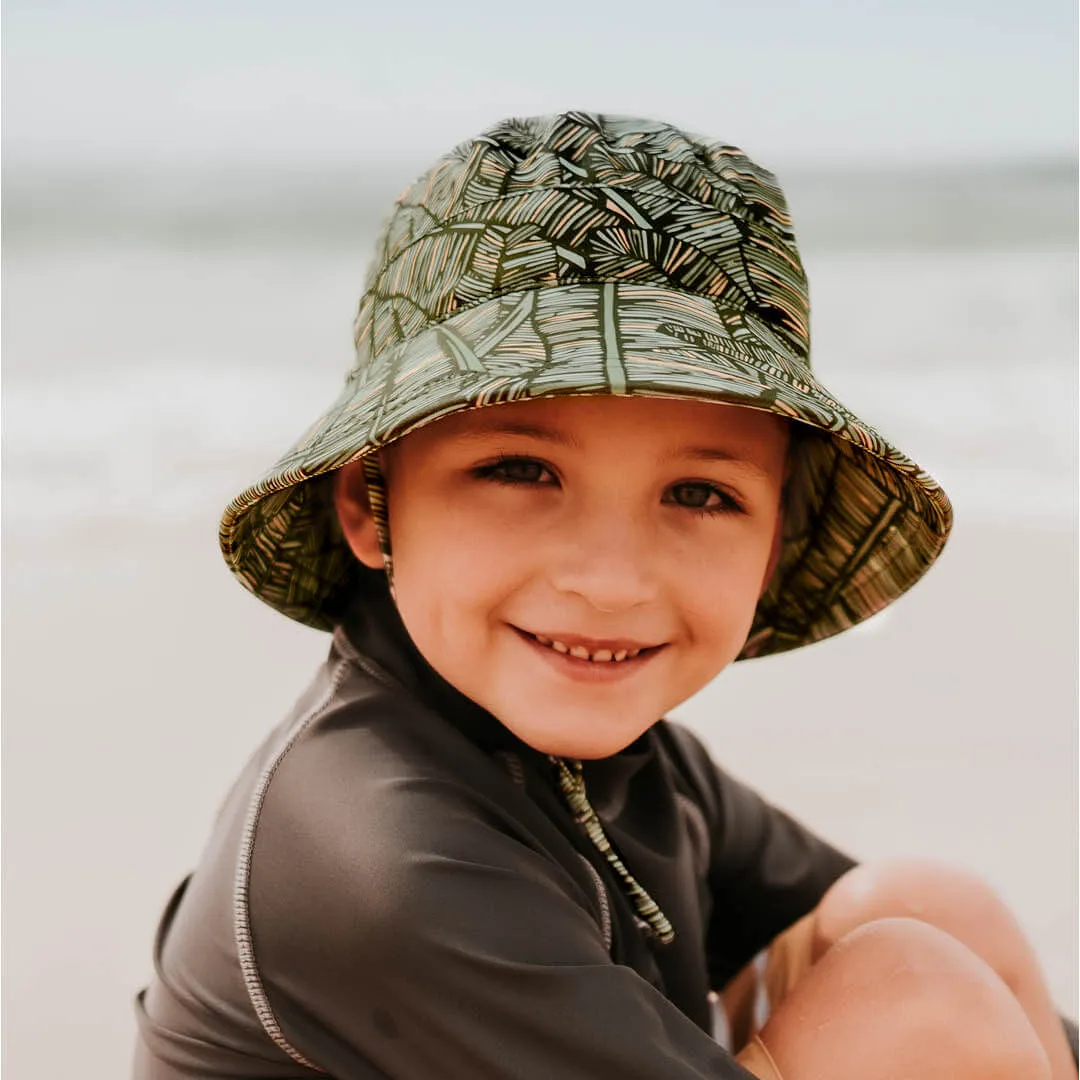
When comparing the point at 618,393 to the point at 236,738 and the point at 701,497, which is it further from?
the point at 236,738

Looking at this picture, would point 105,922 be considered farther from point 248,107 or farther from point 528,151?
point 248,107

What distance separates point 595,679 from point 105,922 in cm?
115

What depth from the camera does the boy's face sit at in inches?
44.4

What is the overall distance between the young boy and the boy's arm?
0.22 metres

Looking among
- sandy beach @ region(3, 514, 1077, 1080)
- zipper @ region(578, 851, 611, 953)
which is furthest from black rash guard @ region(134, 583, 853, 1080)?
sandy beach @ region(3, 514, 1077, 1080)

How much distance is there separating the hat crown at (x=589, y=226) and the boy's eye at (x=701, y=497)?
14cm

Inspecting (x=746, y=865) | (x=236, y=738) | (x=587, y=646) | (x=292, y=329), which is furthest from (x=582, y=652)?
(x=292, y=329)

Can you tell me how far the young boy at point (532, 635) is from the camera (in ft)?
3.39

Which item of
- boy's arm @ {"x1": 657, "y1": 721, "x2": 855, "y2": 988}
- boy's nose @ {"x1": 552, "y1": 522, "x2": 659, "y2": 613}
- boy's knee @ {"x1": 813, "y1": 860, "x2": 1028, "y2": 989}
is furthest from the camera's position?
boy's arm @ {"x1": 657, "y1": 721, "x2": 855, "y2": 988}

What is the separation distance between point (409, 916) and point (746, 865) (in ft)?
2.29

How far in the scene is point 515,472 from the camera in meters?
1.16

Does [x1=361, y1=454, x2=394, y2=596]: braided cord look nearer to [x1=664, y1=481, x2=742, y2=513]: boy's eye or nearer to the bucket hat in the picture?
the bucket hat

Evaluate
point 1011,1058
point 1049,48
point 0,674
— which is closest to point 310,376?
point 0,674

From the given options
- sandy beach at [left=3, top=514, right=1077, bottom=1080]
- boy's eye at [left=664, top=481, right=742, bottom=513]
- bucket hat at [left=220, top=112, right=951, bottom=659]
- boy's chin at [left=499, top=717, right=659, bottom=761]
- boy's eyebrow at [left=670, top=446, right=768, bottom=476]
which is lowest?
sandy beach at [left=3, top=514, right=1077, bottom=1080]
